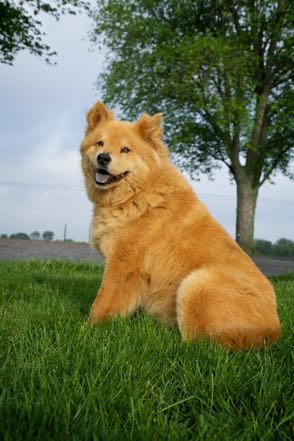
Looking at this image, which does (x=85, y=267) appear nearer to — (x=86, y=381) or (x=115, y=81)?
(x=86, y=381)

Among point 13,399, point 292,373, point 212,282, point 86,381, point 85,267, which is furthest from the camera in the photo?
point 85,267

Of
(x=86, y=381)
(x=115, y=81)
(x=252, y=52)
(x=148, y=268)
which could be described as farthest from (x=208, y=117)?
(x=86, y=381)

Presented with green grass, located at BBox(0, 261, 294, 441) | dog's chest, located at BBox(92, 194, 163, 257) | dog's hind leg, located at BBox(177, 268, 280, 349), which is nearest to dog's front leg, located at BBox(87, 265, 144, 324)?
green grass, located at BBox(0, 261, 294, 441)

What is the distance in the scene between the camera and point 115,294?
404cm

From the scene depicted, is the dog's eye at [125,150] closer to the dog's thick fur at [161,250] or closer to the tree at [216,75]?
the dog's thick fur at [161,250]

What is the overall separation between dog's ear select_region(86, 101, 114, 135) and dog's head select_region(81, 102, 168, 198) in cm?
5

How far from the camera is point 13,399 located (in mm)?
2311

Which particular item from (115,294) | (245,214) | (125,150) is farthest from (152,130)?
(245,214)

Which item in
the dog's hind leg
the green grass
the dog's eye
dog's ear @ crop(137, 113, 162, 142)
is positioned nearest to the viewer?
the green grass

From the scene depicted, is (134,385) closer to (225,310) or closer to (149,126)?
(225,310)

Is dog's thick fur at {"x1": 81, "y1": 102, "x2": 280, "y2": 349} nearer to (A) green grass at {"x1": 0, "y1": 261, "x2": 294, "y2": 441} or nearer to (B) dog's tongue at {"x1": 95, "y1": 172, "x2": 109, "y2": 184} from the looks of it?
(B) dog's tongue at {"x1": 95, "y1": 172, "x2": 109, "y2": 184}

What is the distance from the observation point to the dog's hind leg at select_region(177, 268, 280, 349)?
11.1ft

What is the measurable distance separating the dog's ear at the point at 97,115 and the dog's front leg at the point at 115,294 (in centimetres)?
162

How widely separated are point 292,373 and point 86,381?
1.33 m
